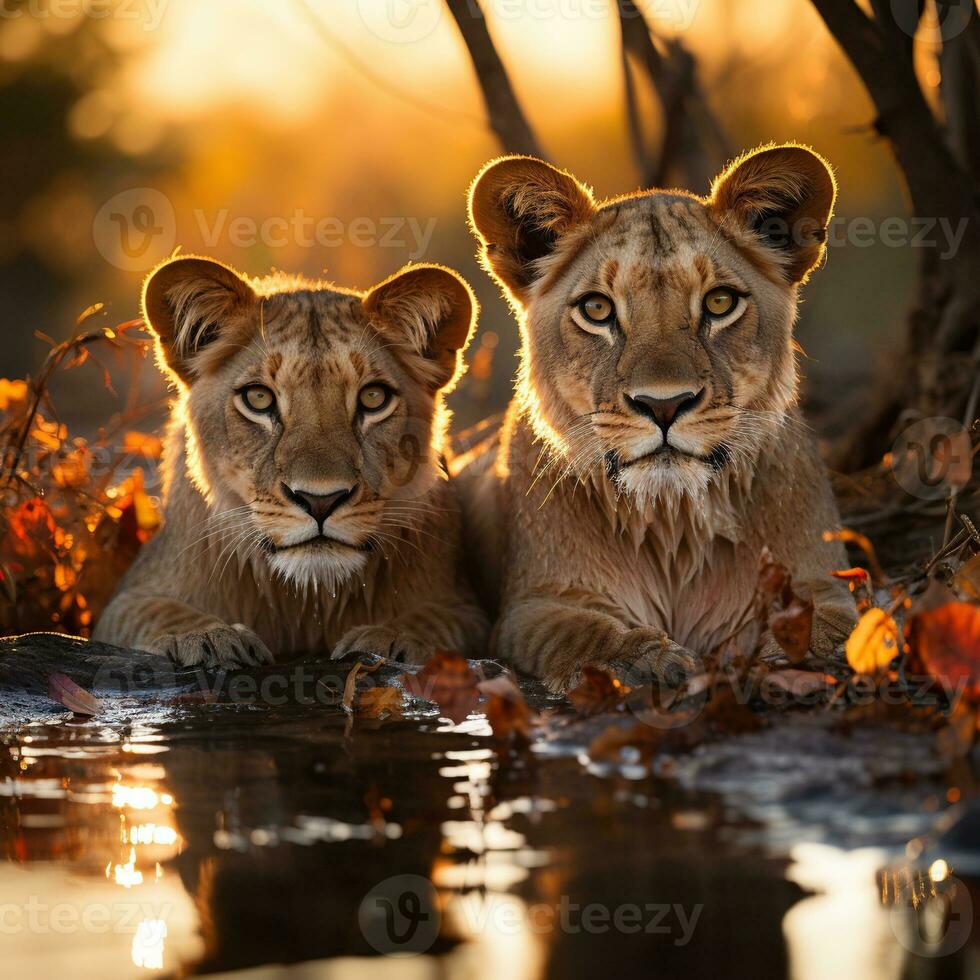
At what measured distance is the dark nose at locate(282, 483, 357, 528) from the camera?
15.0ft

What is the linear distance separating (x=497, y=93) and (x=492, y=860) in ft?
17.3

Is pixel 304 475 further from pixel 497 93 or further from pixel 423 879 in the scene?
pixel 497 93

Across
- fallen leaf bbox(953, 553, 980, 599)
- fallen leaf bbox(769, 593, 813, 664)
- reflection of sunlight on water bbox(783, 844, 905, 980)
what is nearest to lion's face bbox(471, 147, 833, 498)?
fallen leaf bbox(769, 593, 813, 664)

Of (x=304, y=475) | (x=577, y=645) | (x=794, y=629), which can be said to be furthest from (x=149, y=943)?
(x=577, y=645)

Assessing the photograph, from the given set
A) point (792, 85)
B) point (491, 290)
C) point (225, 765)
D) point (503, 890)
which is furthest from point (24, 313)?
point (503, 890)

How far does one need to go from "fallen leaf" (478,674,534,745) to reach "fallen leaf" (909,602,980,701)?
3.01 feet

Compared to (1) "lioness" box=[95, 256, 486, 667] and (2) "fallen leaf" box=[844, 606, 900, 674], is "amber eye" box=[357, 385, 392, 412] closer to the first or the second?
(1) "lioness" box=[95, 256, 486, 667]

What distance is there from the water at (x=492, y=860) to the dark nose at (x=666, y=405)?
42.9 inches

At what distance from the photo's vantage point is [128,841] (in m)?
2.80

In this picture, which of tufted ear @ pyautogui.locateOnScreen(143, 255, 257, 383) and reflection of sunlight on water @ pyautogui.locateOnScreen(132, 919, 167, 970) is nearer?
reflection of sunlight on water @ pyautogui.locateOnScreen(132, 919, 167, 970)

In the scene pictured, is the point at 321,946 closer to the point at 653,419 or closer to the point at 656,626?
the point at 653,419

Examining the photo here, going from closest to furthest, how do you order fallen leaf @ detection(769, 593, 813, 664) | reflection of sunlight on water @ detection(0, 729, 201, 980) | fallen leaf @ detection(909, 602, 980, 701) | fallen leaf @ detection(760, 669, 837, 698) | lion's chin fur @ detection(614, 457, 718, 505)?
reflection of sunlight on water @ detection(0, 729, 201, 980), fallen leaf @ detection(909, 602, 980, 701), fallen leaf @ detection(760, 669, 837, 698), fallen leaf @ detection(769, 593, 813, 664), lion's chin fur @ detection(614, 457, 718, 505)

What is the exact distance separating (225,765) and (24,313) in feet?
45.8

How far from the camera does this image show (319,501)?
4594mm
